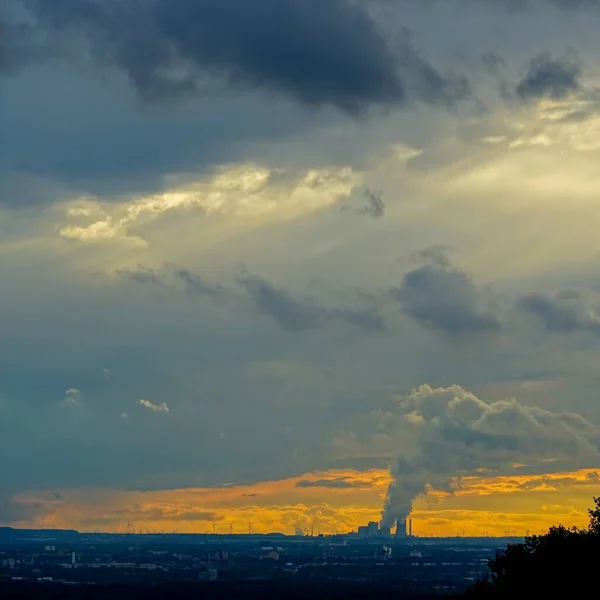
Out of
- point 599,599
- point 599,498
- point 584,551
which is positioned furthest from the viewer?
point 599,498

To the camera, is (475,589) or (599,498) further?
(475,589)

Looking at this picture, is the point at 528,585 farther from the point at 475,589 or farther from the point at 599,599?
the point at 475,589

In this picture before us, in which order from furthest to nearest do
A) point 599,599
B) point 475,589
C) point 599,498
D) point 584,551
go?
point 475,589 → point 599,498 → point 584,551 → point 599,599

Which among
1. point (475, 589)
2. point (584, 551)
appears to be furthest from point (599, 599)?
point (475, 589)

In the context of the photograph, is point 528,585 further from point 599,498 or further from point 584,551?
point 599,498

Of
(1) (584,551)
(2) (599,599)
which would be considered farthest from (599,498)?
(2) (599,599)

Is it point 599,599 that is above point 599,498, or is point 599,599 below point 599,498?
below
